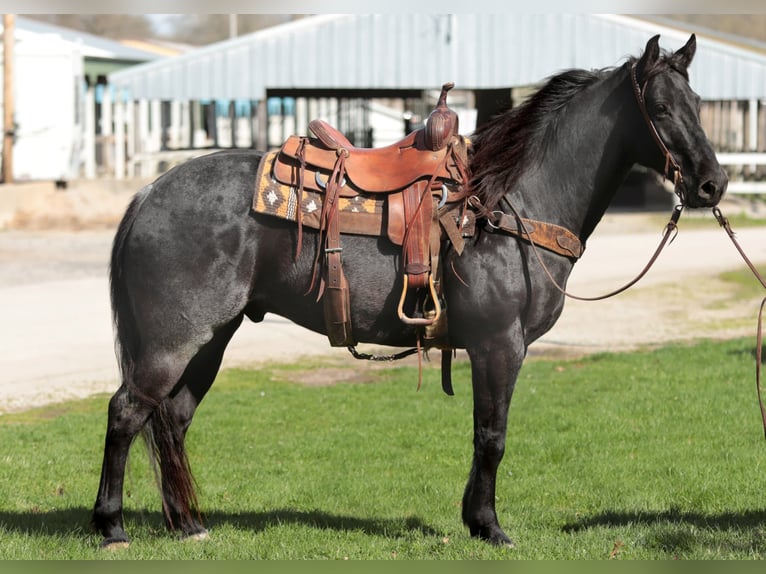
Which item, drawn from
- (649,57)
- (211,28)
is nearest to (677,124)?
(649,57)

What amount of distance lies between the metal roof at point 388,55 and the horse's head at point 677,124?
790 inches

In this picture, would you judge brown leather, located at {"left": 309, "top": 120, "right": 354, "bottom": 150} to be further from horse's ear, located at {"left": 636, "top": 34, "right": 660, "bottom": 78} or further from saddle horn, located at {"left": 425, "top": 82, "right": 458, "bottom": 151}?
horse's ear, located at {"left": 636, "top": 34, "right": 660, "bottom": 78}

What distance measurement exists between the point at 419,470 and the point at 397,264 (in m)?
2.11

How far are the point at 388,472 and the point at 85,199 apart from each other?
60.5 feet

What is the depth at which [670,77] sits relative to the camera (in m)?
4.95

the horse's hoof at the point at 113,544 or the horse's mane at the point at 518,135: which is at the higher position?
the horse's mane at the point at 518,135

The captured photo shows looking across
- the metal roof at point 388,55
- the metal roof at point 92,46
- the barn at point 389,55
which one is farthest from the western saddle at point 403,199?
the metal roof at point 92,46

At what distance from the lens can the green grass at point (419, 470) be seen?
5.19 metres

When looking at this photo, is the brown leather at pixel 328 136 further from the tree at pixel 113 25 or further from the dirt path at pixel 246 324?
the tree at pixel 113 25

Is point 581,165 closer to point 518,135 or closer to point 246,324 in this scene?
point 518,135

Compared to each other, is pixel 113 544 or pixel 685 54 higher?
pixel 685 54

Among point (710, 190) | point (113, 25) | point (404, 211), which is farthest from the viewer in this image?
point (113, 25)

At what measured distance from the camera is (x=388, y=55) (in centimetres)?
2495

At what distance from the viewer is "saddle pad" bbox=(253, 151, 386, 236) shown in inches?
202
